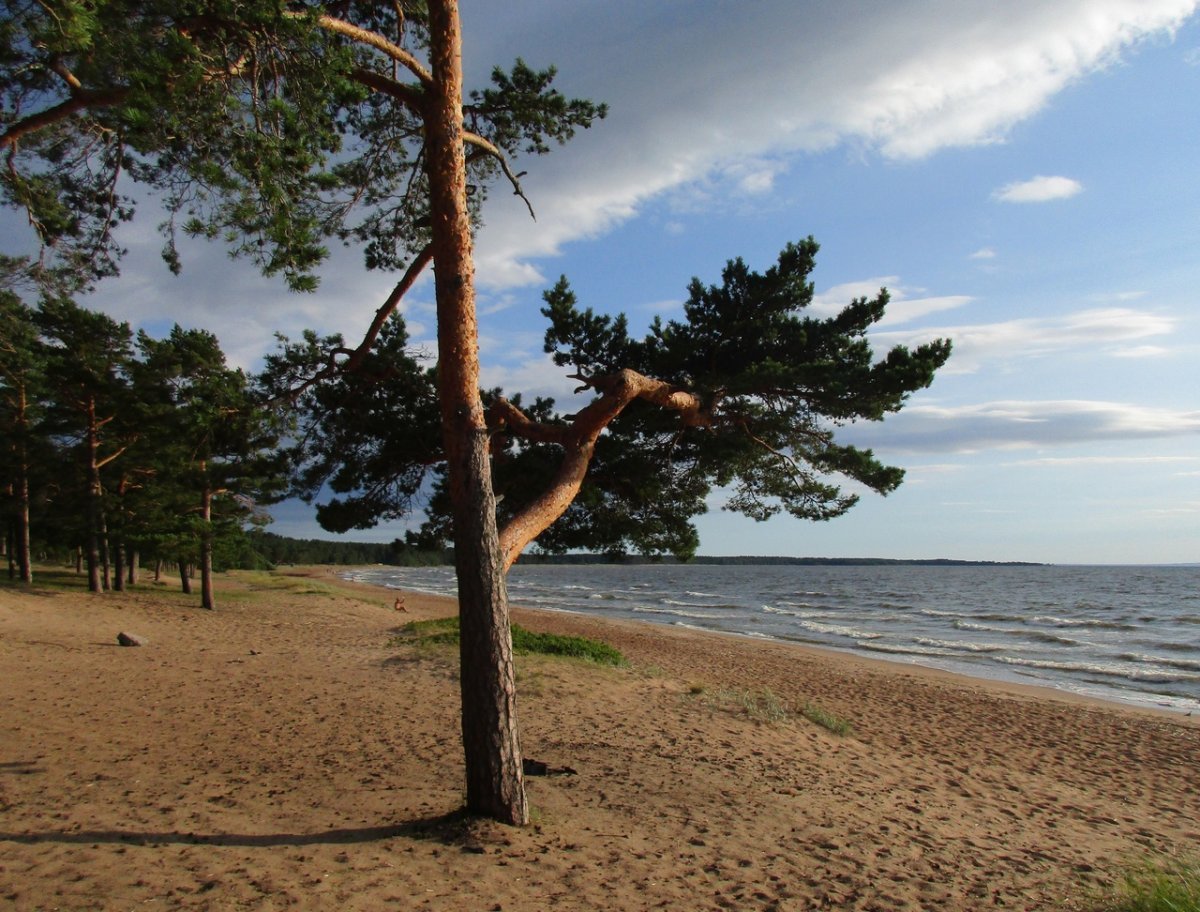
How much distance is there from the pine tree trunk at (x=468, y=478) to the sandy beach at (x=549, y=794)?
16.4 inches

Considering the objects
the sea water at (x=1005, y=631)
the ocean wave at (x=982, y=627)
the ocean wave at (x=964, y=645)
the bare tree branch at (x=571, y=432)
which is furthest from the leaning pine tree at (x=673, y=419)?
the ocean wave at (x=982, y=627)

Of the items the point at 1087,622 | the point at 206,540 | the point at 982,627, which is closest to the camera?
the point at 206,540

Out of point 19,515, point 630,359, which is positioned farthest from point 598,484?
point 19,515

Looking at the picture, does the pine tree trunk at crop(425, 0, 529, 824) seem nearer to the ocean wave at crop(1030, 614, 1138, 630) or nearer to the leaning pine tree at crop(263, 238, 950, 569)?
the leaning pine tree at crop(263, 238, 950, 569)

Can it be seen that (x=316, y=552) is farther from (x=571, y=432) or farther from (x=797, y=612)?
(x=571, y=432)

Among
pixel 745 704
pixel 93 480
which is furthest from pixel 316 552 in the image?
pixel 745 704

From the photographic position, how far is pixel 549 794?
5781mm

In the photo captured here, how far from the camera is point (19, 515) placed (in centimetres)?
2541

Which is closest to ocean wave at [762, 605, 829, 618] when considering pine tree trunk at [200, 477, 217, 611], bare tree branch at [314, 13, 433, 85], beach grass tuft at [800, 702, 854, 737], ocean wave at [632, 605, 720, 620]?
ocean wave at [632, 605, 720, 620]

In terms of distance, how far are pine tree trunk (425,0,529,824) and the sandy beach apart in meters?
0.42

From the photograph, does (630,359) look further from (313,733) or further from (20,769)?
(20,769)

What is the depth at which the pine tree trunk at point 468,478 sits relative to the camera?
15.5 feet

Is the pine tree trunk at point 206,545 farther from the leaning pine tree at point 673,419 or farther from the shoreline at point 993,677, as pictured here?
the shoreline at point 993,677

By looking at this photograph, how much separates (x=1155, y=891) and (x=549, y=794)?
12.8ft
